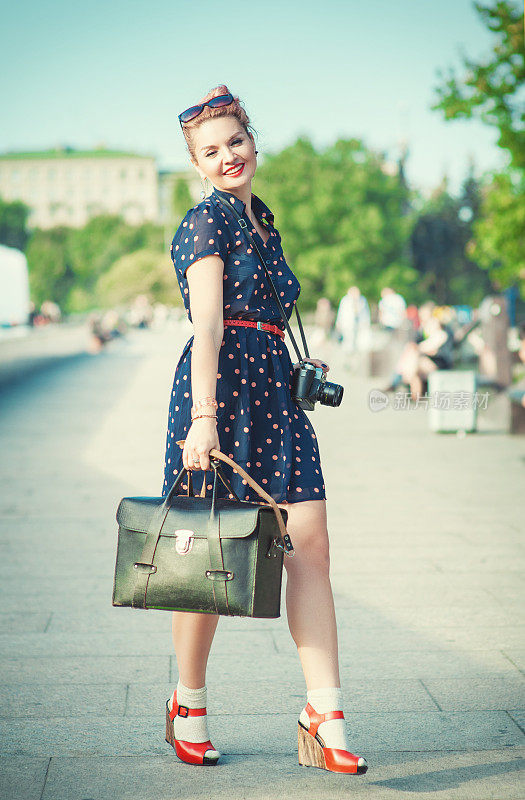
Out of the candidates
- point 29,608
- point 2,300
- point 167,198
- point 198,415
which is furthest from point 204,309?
point 167,198

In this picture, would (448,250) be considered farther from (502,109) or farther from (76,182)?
(76,182)

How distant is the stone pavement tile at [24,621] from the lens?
4.13 metres

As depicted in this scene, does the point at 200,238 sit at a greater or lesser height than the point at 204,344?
greater

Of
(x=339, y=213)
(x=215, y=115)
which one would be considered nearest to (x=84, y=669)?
(x=215, y=115)

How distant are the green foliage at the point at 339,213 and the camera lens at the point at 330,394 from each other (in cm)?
5957

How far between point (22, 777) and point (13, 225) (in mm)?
116515

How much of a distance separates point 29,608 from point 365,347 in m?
18.5

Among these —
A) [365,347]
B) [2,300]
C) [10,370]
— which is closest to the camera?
[10,370]

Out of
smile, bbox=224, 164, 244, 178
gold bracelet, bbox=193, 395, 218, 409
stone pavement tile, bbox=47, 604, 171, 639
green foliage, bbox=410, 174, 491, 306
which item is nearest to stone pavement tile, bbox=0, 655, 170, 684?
stone pavement tile, bbox=47, 604, 171, 639

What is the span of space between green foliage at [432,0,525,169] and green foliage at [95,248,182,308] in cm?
7053

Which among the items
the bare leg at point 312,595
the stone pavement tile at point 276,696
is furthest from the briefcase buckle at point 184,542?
the stone pavement tile at point 276,696

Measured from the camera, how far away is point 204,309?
2.71 m

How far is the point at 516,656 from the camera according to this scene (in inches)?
149

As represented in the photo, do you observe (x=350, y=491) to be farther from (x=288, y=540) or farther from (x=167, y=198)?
(x=167, y=198)
